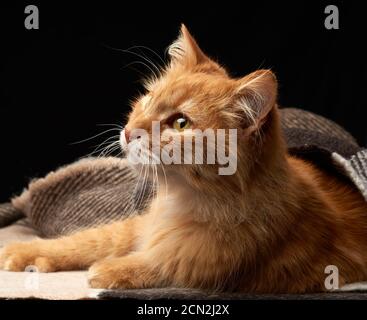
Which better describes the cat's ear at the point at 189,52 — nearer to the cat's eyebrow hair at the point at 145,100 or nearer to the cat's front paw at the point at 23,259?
the cat's eyebrow hair at the point at 145,100

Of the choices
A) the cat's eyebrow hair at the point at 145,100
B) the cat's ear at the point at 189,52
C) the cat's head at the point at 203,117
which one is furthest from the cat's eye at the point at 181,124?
the cat's ear at the point at 189,52

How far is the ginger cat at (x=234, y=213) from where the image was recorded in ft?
5.76

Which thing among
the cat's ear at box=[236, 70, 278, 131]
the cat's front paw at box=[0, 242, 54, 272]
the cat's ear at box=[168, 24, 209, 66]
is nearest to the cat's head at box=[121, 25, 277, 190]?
the cat's ear at box=[236, 70, 278, 131]

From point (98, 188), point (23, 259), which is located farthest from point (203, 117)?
point (98, 188)

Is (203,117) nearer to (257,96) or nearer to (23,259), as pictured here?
(257,96)

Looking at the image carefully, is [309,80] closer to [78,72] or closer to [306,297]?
[78,72]

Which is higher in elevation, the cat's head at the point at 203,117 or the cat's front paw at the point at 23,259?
the cat's head at the point at 203,117

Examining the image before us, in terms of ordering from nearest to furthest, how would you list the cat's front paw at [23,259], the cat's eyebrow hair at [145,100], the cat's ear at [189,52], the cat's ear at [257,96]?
the cat's ear at [257,96], the cat's eyebrow hair at [145,100], the cat's ear at [189,52], the cat's front paw at [23,259]

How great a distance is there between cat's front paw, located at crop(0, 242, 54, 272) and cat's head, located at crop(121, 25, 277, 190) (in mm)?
454

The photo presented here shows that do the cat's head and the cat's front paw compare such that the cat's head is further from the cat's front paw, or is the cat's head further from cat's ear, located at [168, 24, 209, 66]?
the cat's front paw

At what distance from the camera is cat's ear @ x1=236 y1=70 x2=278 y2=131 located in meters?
1.70

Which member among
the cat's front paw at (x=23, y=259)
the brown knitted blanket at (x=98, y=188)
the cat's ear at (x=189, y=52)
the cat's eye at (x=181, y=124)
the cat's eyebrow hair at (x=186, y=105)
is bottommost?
the cat's front paw at (x=23, y=259)

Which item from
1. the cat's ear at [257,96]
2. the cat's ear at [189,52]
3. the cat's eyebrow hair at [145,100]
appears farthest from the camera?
the cat's ear at [189,52]

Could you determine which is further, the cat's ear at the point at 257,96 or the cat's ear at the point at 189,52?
the cat's ear at the point at 189,52
